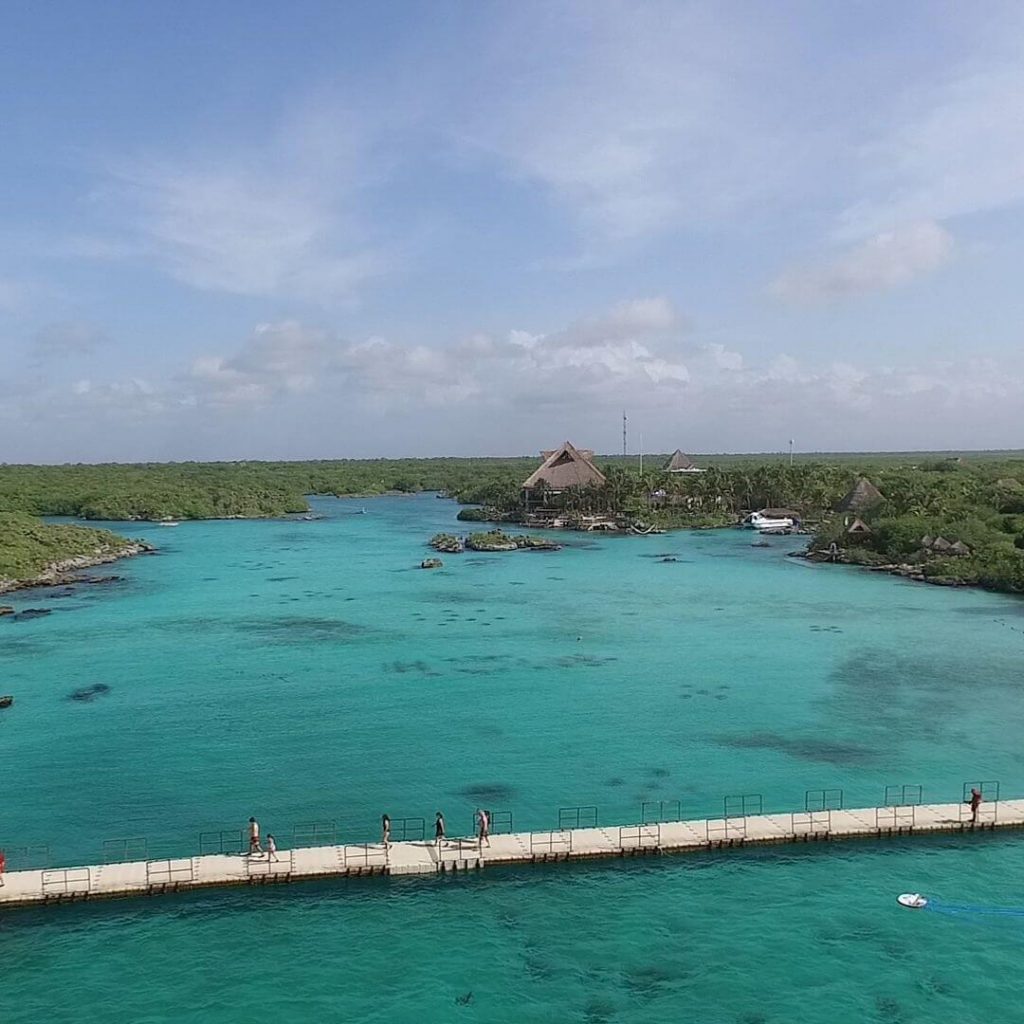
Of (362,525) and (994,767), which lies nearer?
(994,767)

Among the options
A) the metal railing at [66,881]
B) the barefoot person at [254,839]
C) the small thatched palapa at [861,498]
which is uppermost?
the small thatched palapa at [861,498]

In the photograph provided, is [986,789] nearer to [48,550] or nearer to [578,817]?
[578,817]

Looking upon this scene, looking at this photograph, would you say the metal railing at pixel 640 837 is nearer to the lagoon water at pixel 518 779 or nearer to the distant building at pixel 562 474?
the lagoon water at pixel 518 779

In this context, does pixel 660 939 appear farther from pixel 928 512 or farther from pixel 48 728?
pixel 928 512

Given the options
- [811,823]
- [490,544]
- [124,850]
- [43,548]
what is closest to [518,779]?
[811,823]

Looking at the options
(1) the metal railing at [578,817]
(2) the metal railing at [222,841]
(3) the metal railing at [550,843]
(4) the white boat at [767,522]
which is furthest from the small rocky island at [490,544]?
(3) the metal railing at [550,843]

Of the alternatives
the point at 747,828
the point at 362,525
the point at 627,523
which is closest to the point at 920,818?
the point at 747,828
